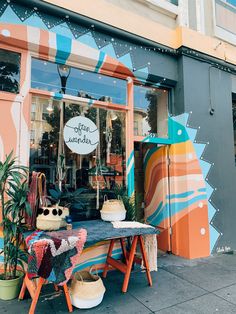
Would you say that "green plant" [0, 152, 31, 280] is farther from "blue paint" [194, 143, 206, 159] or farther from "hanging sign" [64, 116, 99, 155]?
"blue paint" [194, 143, 206, 159]

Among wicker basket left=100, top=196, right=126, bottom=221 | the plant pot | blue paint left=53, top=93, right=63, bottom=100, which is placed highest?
blue paint left=53, top=93, right=63, bottom=100

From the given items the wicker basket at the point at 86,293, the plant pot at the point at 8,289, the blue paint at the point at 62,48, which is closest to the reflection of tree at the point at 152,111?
the blue paint at the point at 62,48

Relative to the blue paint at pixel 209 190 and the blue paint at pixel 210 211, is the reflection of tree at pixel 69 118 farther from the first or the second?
the blue paint at pixel 210 211

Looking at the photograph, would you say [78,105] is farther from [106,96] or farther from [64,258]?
[64,258]

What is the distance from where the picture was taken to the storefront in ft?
12.1

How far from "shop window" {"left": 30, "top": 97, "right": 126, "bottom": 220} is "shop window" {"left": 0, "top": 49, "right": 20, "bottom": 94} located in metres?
0.36

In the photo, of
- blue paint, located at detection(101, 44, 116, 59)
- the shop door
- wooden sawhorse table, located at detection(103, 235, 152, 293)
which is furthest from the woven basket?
blue paint, located at detection(101, 44, 116, 59)

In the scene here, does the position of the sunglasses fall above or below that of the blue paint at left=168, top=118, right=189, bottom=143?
below

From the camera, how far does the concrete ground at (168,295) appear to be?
9.43 feet

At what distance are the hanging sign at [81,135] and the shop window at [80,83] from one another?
0.46 meters

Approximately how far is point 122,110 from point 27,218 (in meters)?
2.44

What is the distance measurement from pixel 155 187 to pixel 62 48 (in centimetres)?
326

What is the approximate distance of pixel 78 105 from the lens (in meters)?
4.13

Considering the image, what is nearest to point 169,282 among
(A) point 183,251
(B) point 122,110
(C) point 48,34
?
(A) point 183,251
